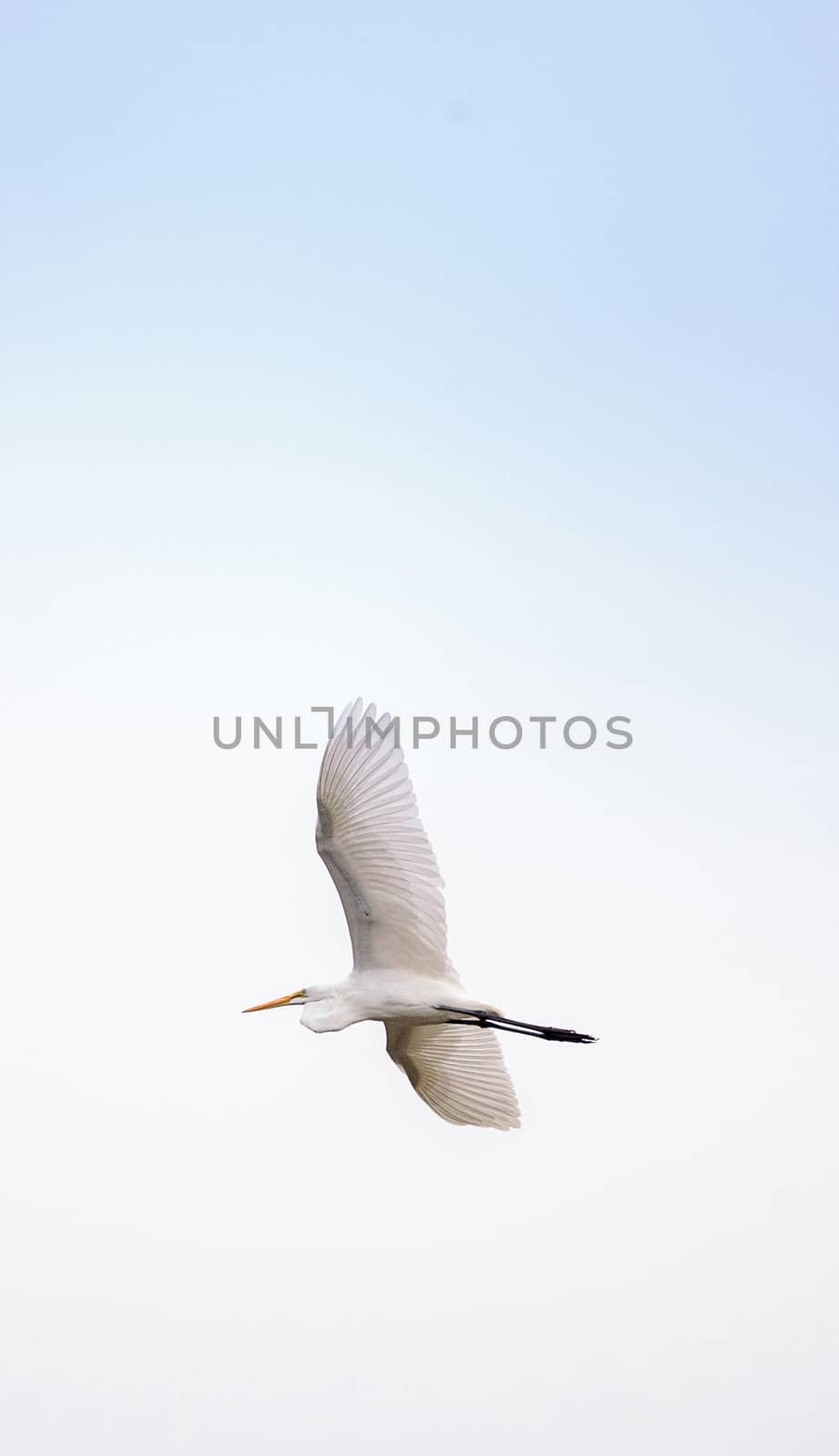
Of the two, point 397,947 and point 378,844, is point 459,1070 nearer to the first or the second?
point 397,947

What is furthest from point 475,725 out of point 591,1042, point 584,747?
point 591,1042

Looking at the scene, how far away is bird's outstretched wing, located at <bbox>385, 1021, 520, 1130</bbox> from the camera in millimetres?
10914

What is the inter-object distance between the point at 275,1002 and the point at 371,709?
1868 millimetres

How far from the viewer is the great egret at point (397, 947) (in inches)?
396

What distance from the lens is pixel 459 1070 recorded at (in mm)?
11016

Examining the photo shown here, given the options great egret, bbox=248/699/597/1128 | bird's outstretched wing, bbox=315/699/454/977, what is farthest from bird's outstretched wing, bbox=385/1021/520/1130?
bird's outstretched wing, bbox=315/699/454/977

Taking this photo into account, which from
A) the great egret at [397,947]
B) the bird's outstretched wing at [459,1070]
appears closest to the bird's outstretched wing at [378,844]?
the great egret at [397,947]

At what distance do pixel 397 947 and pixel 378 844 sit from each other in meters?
0.66

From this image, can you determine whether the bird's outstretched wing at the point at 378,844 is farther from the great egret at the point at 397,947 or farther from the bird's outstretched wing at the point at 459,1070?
the bird's outstretched wing at the point at 459,1070

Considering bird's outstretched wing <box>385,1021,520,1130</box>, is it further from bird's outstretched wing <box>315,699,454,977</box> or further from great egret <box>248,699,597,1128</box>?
bird's outstretched wing <box>315,699,454,977</box>

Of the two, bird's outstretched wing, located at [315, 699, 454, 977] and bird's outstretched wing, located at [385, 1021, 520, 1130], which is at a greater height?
bird's outstretched wing, located at [315, 699, 454, 977]

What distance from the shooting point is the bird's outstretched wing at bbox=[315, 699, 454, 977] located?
10008mm

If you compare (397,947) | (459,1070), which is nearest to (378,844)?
(397,947)

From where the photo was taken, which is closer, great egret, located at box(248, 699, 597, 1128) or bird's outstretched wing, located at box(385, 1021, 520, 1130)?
great egret, located at box(248, 699, 597, 1128)
